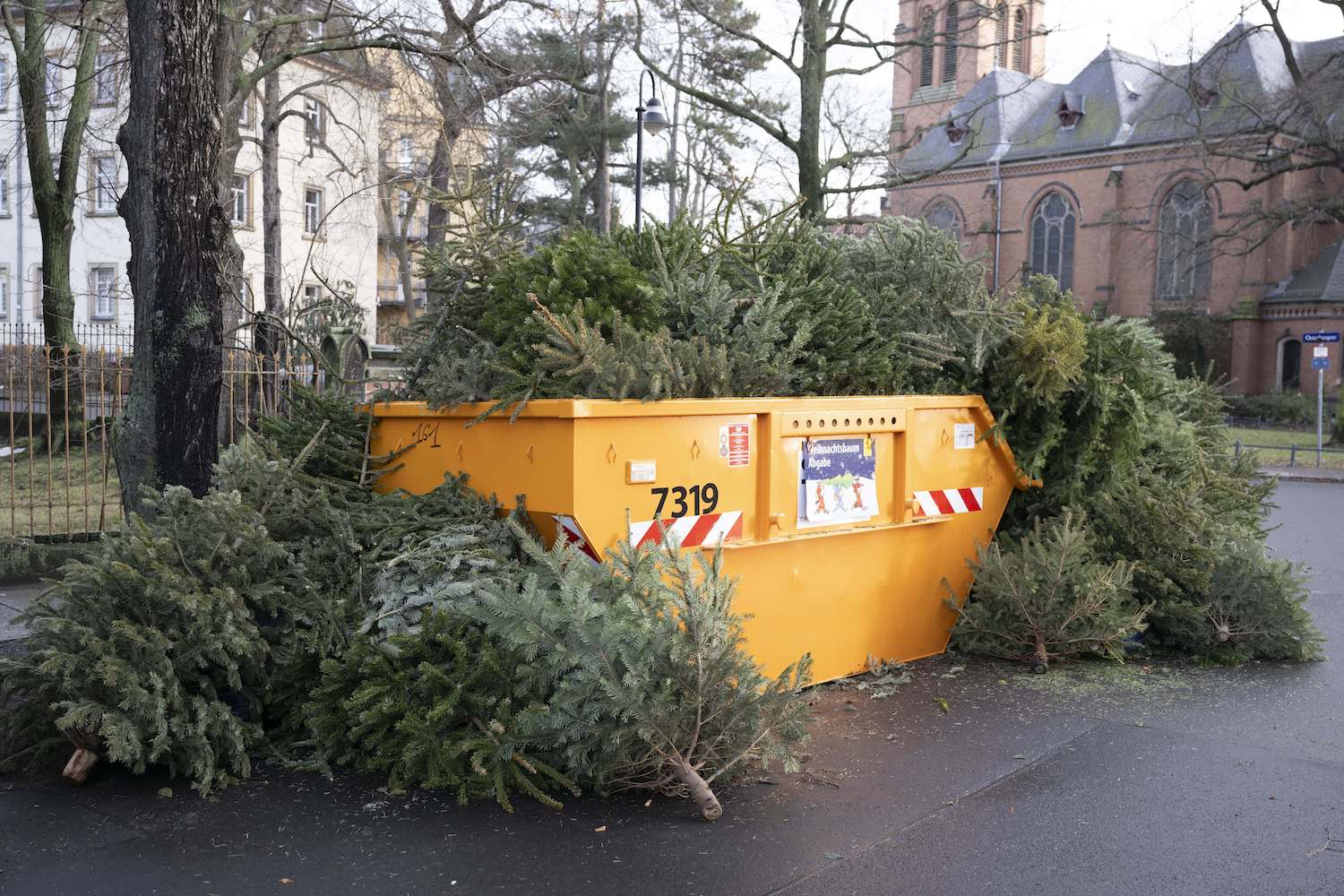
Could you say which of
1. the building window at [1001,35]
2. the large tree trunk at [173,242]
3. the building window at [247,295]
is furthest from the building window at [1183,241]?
the large tree trunk at [173,242]

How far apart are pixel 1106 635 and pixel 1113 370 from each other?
1576 millimetres

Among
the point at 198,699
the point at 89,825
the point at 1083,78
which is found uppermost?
the point at 1083,78

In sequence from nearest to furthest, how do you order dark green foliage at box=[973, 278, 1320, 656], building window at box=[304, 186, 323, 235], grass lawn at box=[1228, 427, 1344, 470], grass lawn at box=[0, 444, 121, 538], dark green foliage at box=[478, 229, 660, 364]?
dark green foliage at box=[478, 229, 660, 364] < dark green foliage at box=[973, 278, 1320, 656] < grass lawn at box=[0, 444, 121, 538] < grass lawn at box=[1228, 427, 1344, 470] < building window at box=[304, 186, 323, 235]

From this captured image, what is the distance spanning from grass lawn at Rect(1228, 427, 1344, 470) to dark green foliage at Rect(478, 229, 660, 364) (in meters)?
16.7

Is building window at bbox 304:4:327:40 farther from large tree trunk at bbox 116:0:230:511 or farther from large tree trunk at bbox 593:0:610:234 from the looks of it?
large tree trunk at bbox 116:0:230:511

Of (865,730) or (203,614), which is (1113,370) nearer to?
(865,730)

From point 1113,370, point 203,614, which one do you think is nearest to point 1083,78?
point 1113,370

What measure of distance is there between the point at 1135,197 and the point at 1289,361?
10.4 meters

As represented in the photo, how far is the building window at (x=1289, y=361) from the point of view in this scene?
4591 centimetres

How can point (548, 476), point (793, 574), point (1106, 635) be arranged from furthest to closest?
point (1106, 635) → point (793, 574) → point (548, 476)

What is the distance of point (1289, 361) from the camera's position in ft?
153

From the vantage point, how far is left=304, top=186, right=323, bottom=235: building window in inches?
1548

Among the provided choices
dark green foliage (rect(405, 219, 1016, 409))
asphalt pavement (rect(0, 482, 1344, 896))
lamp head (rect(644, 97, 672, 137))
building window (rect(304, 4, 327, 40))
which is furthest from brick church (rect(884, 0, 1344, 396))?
asphalt pavement (rect(0, 482, 1344, 896))

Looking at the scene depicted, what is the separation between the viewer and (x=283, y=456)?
18.4 ft
